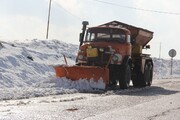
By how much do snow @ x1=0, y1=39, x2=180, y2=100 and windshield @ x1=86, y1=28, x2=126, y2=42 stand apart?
7.42 ft

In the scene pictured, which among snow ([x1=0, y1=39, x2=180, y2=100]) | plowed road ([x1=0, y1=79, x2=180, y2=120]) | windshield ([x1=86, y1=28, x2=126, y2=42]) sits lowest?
plowed road ([x1=0, y1=79, x2=180, y2=120])

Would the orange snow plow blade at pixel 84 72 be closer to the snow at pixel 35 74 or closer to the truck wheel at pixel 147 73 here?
the snow at pixel 35 74

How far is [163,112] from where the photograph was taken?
11.2m

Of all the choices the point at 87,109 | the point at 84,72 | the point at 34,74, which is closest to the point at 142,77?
the point at 34,74

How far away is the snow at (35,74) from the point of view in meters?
15.1

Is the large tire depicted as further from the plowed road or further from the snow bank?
the plowed road

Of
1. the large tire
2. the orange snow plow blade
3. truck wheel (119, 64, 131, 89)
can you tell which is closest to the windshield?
truck wheel (119, 64, 131, 89)

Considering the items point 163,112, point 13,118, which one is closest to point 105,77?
point 163,112

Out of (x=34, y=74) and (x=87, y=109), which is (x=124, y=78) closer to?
(x=34, y=74)

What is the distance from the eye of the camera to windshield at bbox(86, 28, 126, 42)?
19.1 metres

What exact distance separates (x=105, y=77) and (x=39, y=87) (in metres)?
2.41

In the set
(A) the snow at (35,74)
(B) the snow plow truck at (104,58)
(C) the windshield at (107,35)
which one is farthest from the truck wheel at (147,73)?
(A) the snow at (35,74)

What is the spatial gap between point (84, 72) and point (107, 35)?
229 cm

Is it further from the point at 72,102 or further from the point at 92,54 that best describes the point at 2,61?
the point at 72,102
